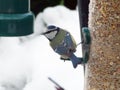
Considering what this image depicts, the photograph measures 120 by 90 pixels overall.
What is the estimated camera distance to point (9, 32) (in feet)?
4.17

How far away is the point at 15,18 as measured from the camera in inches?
50.7

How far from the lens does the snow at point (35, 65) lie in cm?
215

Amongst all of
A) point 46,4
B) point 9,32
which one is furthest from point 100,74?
point 46,4

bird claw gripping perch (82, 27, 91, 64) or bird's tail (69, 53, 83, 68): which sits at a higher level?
bird claw gripping perch (82, 27, 91, 64)

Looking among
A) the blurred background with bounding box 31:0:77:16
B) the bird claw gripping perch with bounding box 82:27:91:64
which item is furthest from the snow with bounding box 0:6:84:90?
the bird claw gripping perch with bounding box 82:27:91:64

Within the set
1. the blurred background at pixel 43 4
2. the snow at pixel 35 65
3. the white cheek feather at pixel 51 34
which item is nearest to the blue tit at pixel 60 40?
the white cheek feather at pixel 51 34

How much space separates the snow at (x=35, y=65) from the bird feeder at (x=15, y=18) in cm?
63

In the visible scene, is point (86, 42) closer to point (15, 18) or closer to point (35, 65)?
point (15, 18)

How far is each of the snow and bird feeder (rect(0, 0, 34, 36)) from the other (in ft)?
2.07

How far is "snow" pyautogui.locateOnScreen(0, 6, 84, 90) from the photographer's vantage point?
7.05 ft

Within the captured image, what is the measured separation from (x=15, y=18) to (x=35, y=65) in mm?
1125

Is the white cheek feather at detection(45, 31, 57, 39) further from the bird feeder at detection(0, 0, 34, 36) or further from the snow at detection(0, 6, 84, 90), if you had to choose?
the snow at detection(0, 6, 84, 90)

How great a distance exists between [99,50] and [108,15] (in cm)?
8

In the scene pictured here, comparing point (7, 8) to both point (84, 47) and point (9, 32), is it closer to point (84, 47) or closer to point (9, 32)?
point (9, 32)
